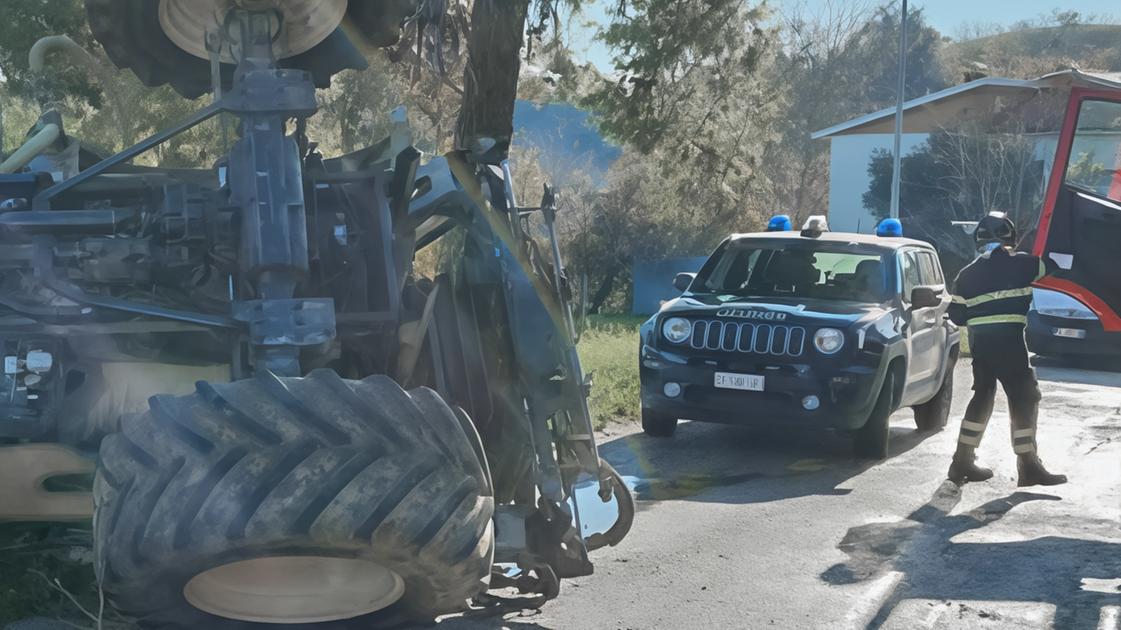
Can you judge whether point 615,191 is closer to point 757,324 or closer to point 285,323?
point 757,324

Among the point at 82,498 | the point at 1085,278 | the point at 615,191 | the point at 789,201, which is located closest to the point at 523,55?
the point at 1085,278

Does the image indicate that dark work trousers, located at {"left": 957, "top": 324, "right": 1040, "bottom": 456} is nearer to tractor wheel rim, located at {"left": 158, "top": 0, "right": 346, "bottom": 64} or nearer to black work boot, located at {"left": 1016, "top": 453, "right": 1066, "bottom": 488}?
black work boot, located at {"left": 1016, "top": 453, "right": 1066, "bottom": 488}

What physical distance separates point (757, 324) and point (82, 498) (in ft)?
20.2

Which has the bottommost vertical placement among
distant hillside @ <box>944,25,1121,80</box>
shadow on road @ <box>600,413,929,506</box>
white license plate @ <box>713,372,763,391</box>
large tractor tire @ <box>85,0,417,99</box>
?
shadow on road @ <box>600,413,929,506</box>

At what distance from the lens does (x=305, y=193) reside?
14.9ft

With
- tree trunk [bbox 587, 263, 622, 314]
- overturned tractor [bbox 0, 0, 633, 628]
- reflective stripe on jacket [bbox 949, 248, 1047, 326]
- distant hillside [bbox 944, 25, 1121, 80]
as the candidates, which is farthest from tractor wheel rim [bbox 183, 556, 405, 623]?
distant hillside [bbox 944, 25, 1121, 80]

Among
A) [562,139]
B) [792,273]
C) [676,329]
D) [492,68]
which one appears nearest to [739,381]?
[676,329]

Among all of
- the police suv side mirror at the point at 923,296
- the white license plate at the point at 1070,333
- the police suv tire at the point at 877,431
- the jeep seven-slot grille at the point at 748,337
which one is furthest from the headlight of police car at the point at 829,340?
the white license plate at the point at 1070,333

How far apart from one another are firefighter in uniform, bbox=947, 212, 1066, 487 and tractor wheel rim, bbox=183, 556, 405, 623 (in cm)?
551

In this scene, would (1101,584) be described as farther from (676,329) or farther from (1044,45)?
(1044,45)

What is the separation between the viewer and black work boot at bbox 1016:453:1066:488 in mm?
8336

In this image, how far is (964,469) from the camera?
8.52 meters

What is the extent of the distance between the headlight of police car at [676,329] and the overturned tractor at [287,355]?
14.3 feet

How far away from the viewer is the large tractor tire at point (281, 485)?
3191mm
